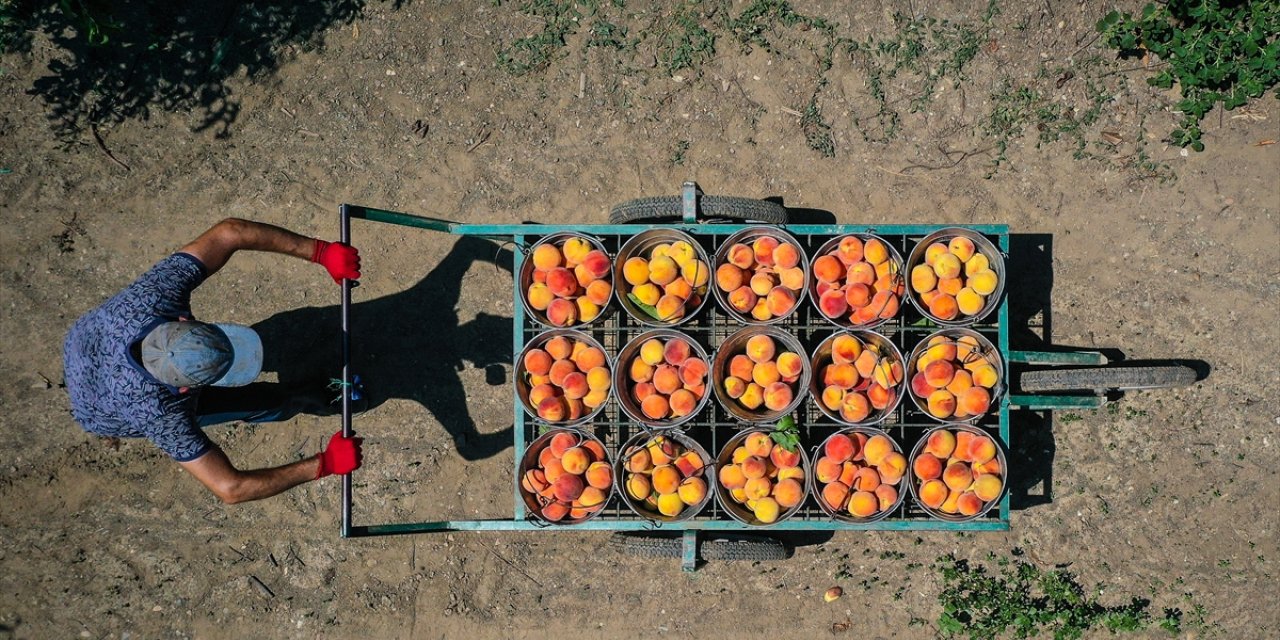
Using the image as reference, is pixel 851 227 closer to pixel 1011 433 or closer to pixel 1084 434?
pixel 1011 433

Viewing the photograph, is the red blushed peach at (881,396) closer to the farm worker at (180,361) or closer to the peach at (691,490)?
the peach at (691,490)

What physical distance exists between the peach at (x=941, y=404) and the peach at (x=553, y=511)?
2018mm

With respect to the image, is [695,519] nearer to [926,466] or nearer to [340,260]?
[926,466]

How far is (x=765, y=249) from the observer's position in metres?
3.85

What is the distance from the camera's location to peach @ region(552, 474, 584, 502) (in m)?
3.75

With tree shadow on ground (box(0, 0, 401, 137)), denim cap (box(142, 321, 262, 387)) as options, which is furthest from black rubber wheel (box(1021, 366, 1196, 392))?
tree shadow on ground (box(0, 0, 401, 137))

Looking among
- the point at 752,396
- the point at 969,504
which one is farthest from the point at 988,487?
the point at 752,396

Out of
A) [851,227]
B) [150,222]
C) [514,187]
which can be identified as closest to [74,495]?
[150,222]

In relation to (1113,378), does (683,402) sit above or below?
below

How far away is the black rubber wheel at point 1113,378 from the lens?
407cm

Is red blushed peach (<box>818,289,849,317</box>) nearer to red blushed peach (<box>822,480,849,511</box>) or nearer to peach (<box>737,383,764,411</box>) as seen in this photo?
peach (<box>737,383,764,411</box>)

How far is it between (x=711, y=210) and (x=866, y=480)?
68.8 inches

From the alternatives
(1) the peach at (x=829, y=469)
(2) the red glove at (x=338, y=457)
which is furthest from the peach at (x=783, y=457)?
(2) the red glove at (x=338, y=457)

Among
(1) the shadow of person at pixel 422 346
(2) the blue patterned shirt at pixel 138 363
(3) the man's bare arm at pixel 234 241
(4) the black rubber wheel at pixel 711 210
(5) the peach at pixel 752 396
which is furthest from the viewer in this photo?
(1) the shadow of person at pixel 422 346
